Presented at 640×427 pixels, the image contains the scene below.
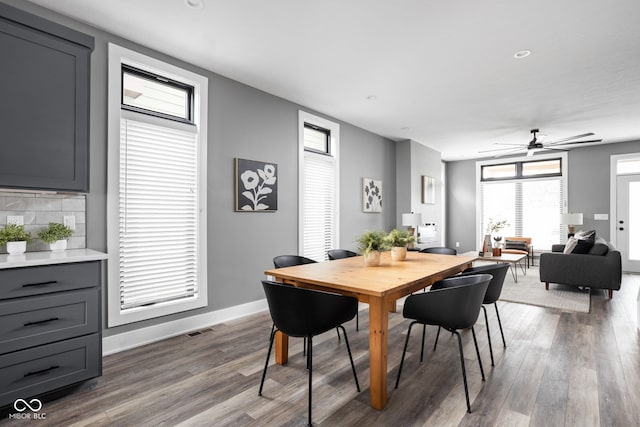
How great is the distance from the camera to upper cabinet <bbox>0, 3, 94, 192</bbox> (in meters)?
2.02

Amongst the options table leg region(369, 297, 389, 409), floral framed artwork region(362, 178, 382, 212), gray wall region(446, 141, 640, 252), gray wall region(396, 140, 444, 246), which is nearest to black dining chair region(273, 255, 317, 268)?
table leg region(369, 297, 389, 409)

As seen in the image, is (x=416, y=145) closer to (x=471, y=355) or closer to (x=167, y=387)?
(x=471, y=355)

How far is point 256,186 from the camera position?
13.1 feet

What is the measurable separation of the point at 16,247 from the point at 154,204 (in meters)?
1.10

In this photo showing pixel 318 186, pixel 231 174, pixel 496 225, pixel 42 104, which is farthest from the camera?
pixel 496 225

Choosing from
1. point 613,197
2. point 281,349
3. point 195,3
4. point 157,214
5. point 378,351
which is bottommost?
point 281,349

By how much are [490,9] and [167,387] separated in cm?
365

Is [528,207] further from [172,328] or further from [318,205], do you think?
[172,328]

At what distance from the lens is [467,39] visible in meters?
2.91

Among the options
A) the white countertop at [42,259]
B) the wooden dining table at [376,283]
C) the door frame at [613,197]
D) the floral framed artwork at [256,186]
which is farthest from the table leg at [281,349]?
the door frame at [613,197]

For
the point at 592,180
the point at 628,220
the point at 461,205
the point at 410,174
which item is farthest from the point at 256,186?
the point at 628,220

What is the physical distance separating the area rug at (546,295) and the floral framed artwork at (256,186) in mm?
3526

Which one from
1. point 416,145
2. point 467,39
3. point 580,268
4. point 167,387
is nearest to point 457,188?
point 416,145

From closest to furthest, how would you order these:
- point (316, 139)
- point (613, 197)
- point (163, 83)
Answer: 1. point (163, 83)
2. point (316, 139)
3. point (613, 197)
